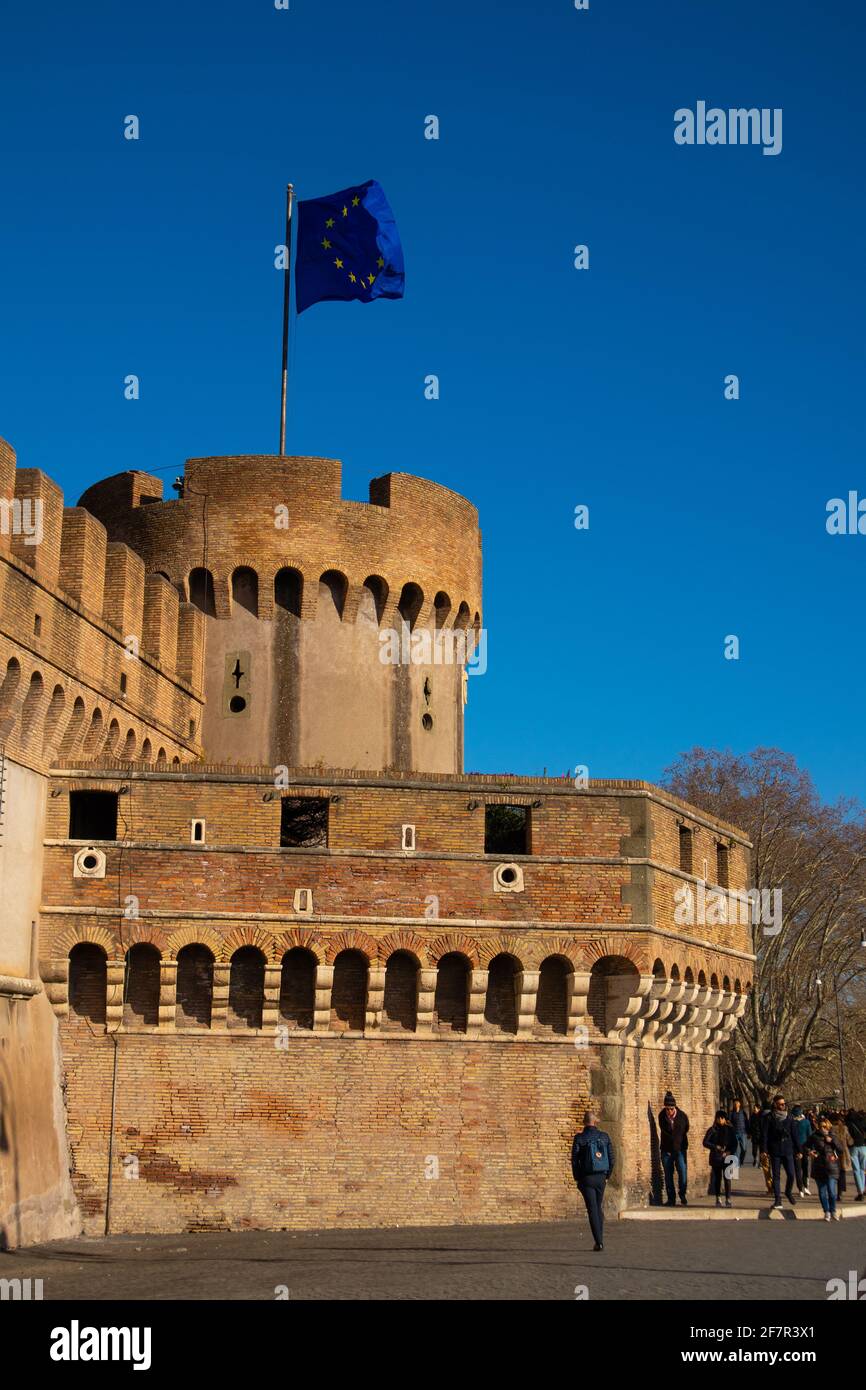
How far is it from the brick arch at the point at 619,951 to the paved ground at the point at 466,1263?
3.74m

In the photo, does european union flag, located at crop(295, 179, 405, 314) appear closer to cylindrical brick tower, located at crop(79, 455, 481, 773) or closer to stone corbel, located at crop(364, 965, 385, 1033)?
cylindrical brick tower, located at crop(79, 455, 481, 773)

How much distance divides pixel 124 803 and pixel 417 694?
9.56m

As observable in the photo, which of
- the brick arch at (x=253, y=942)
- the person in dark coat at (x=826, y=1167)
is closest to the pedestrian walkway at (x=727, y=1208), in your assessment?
the person in dark coat at (x=826, y=1167)

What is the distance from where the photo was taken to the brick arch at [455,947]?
25.9 metres

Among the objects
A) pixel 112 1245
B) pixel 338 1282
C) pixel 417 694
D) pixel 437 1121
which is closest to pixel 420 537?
pixel 417 694

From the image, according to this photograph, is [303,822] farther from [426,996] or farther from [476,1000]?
[476,1000]

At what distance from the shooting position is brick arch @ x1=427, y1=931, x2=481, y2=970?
25859mm

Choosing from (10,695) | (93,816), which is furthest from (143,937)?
(10,695)

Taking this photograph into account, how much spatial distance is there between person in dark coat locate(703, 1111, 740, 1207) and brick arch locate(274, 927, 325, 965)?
7.60 metres

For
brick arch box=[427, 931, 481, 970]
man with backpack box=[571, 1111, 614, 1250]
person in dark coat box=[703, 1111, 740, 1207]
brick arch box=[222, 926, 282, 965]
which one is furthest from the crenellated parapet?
person in dark coat box=[703, 1111, 740, 1207]

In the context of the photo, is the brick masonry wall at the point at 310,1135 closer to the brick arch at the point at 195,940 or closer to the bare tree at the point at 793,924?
the brick arch at the point at 195,940

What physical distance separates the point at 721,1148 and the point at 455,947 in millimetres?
6069

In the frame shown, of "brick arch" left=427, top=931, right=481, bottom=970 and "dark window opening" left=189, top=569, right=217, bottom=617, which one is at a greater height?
"dark window opening" left=189, top=569, right=217, bottom=617

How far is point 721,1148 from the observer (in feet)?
92.7
